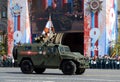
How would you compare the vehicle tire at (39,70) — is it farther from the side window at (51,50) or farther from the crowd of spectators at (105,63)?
the crowd of spectators at (105,63)

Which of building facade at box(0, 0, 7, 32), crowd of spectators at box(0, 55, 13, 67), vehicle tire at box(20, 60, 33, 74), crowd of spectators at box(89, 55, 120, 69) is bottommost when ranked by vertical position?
crowd of spectators at box(0, 55, 13, 67)

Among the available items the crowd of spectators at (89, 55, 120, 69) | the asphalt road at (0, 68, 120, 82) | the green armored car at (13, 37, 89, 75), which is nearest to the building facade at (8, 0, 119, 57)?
the crowd of spectators at (89, 55, 120, 69)

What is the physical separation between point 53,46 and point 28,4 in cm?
2552

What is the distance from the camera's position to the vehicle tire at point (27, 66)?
29741mm

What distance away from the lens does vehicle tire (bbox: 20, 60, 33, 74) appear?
29741 mm

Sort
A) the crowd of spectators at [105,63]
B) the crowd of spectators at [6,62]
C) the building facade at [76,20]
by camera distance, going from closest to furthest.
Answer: the crowd of spectators at [105,63] < the crowd of spectators at [6,62] < the building facade at [76,20]

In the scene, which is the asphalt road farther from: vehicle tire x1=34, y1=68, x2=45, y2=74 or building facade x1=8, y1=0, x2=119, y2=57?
building facade x1=8, y1=0, x2=119, y2=57

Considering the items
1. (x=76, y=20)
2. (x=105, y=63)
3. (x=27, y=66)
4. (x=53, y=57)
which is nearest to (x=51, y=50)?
(x=53, y=57)

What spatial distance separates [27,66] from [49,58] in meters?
1.64

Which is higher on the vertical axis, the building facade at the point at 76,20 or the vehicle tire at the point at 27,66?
the building facade at the point at 76,20

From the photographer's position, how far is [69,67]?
1120 inches

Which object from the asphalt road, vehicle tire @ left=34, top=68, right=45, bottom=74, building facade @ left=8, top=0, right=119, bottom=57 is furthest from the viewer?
building facade @ left=8, top=0, right=119, bottom=57

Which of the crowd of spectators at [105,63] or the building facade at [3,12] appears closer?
the crowd of spectators at [105,63]

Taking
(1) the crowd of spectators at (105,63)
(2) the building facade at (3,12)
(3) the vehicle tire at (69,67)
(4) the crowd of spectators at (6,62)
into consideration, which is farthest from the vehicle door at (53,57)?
(2) the building facade at (3,12)
